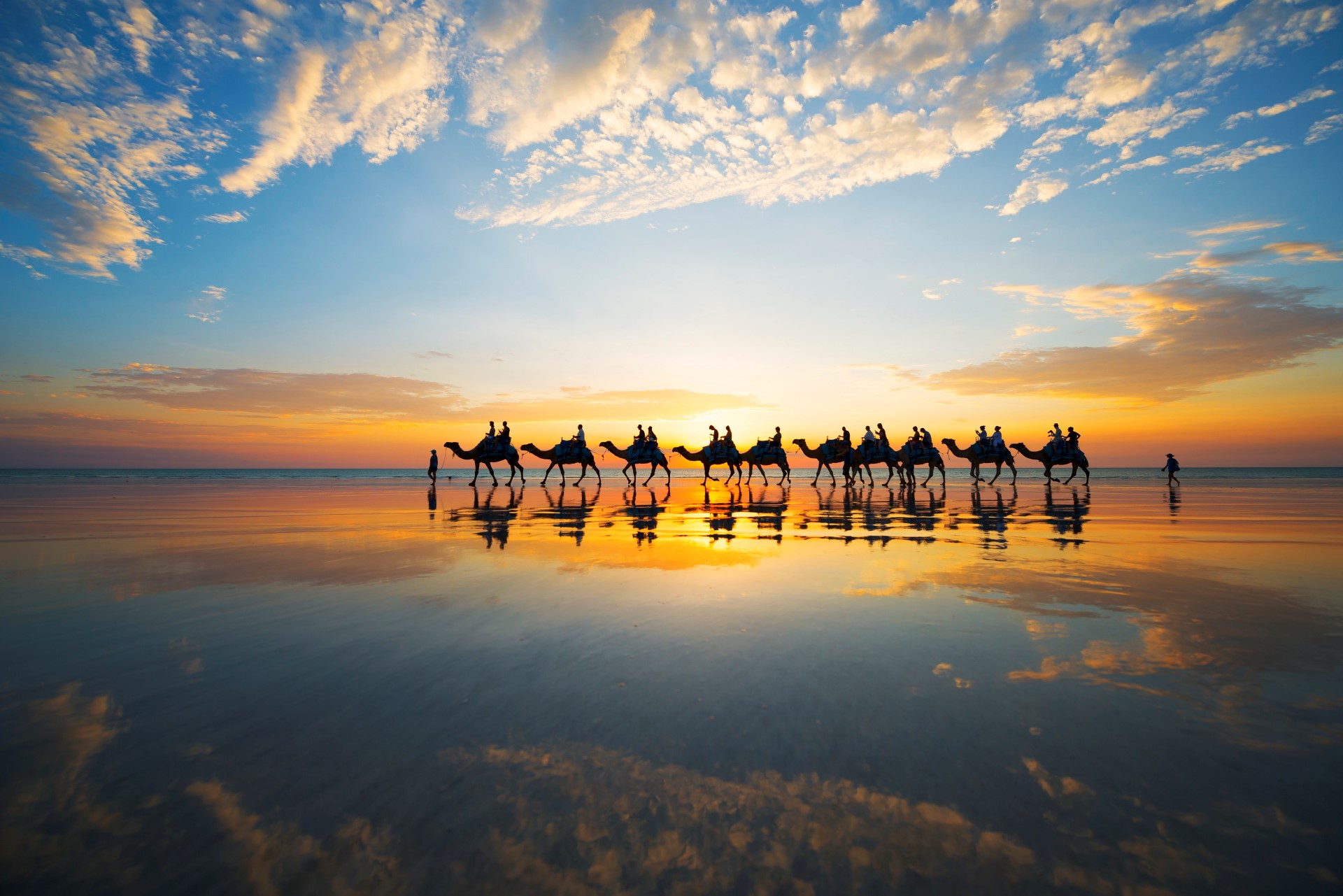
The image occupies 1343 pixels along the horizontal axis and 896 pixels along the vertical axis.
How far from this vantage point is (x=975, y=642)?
421 centimetres

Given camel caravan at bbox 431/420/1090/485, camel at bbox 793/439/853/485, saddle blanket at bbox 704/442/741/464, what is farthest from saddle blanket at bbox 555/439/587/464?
camel at bbox 793/439/853/485

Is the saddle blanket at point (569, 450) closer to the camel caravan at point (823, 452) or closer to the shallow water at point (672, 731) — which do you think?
the camel caravan at point (823, 452)

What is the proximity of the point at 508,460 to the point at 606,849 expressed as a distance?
3169cm

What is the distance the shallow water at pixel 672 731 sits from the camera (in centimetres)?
195

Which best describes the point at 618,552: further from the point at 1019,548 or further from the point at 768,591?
the point at 1019,548

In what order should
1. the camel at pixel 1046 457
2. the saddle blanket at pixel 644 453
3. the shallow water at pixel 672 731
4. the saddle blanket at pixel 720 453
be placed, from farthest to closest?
the saddle blanket at pixel 720 453
the saddle blanket at pixel 644 453
the camel at pixel 1046 457
the shallow water at pixel 672 731

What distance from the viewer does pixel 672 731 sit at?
2.88 meters

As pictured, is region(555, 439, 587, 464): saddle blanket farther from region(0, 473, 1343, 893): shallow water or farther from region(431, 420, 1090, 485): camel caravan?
region(0, 473, 1343, 893): shallow water

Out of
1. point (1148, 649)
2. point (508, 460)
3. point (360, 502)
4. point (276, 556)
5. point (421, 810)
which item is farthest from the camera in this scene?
point (508, 460)

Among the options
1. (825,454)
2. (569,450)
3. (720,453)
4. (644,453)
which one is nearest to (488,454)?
(569,450)

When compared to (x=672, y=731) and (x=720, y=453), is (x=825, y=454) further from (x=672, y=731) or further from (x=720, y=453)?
(x=672, y=731)

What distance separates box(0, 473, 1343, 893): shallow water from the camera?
1.95 meters

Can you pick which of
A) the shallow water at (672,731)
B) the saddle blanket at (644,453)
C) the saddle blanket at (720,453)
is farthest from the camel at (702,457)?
the shallow water at (672,731)


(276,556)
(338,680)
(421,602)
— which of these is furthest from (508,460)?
(338,680)
